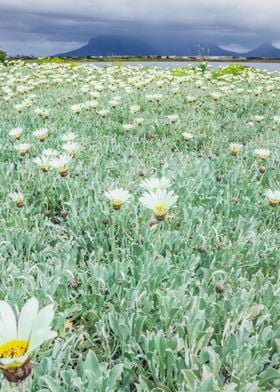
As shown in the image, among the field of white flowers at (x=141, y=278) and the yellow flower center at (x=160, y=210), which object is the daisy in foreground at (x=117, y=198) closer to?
the field of white flowers at (x=141, y=278)

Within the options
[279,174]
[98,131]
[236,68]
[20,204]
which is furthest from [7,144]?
[236,68]

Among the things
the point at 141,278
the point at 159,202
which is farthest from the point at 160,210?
the point at 141,278

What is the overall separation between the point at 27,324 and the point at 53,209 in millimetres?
2282

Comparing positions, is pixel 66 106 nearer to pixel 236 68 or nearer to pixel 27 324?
pixel 27 324

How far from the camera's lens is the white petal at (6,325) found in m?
1.19

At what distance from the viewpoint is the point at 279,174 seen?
167 inches

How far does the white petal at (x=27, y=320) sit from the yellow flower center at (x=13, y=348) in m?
0.01

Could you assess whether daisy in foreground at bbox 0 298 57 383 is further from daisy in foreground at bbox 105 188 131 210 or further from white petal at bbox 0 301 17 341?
daisy in foreground at bbox 105 188 131 210

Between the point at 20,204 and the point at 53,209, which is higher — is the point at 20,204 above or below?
above

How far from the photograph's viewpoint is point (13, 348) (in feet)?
3.87

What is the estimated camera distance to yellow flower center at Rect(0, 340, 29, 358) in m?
1.16

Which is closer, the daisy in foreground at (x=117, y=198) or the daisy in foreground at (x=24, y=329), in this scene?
the daisy in foreground at (x=24, y=329)

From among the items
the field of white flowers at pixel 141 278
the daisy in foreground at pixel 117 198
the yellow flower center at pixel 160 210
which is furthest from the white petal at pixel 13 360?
the daisy in foreground at pixel 117 198

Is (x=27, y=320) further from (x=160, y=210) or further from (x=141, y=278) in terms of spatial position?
(x=160, y=210)
